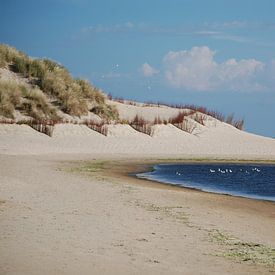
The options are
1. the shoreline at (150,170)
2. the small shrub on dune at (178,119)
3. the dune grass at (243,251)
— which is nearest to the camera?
the dune grass at (243,251)

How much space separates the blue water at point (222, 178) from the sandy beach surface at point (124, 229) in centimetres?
217

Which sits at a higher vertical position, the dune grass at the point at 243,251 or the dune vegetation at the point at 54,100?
the dune vegetation at the point at 54,100

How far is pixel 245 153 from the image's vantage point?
3481 cm

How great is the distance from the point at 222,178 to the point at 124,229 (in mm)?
13046

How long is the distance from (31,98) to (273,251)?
30668 millimetres

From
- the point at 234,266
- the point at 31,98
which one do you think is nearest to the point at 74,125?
the point at 31,98

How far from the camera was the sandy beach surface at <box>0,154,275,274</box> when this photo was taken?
7.58 meters

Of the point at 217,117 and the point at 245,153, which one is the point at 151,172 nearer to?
the point at 245,153

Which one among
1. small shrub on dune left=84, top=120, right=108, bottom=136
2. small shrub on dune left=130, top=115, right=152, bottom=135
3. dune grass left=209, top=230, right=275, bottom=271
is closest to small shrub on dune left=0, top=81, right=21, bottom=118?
small shrub on dune left=84, top=120, right=108, bottom=136

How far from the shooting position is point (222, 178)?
73.4 feet

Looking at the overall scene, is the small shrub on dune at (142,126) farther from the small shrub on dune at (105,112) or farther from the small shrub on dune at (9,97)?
the small shrub on dune at (9,97)

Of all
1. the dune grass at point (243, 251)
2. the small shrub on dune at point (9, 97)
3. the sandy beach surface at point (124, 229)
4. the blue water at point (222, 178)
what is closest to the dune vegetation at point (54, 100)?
the small shrub on dune at point (9, 97)

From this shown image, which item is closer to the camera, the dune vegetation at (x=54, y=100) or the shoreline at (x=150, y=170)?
the shoreline at (x=150, y=170)

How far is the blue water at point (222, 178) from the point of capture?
733 inches
